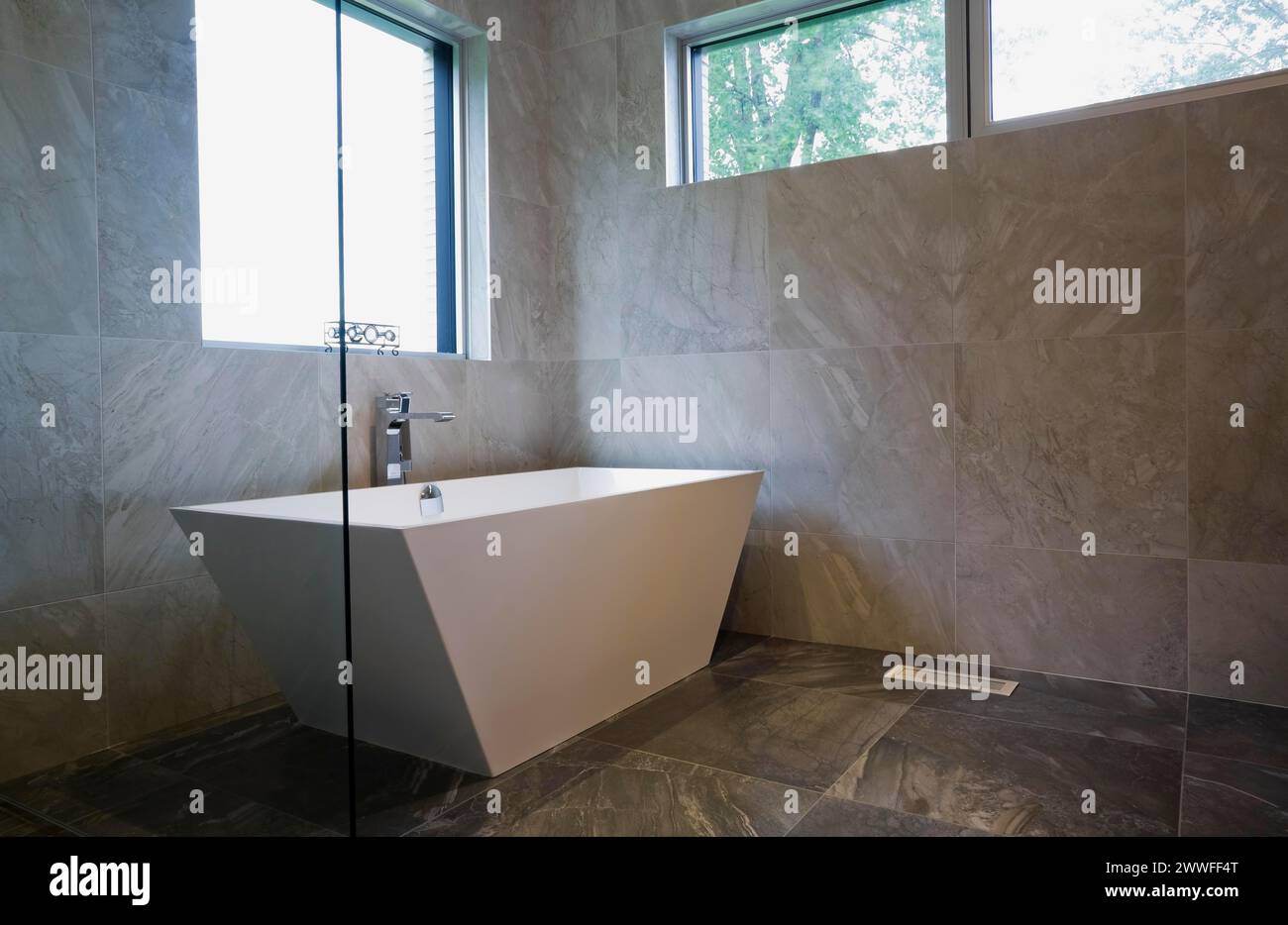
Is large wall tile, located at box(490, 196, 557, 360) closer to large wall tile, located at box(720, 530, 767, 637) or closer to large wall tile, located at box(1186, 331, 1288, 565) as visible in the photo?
large wall tile, located at box(720, 530, 767, 637)

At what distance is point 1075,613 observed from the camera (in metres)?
2.87

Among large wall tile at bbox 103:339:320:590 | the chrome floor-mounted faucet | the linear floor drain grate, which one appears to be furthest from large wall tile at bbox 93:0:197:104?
the linear floor drain grate

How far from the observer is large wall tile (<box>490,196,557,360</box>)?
12.0 feet

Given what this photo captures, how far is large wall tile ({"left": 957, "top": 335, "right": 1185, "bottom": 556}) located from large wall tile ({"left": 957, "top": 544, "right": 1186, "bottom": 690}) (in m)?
0.06

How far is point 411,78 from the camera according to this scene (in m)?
3.56

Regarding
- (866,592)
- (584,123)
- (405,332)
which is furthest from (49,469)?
(584,123)

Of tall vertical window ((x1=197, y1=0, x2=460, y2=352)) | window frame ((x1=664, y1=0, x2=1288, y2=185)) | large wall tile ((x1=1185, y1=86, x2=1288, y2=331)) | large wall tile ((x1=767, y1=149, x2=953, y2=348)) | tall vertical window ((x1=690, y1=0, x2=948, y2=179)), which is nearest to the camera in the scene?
tall vertical window ((x1=197, y1=0, x2=460, y2=352))

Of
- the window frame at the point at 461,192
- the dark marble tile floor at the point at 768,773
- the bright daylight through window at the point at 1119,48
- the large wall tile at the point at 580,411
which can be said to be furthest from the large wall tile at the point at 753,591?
the bright daylight through window at the point at 1119,48

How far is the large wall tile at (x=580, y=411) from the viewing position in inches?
150

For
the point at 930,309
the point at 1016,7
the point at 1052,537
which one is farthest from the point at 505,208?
the point at 1052,537

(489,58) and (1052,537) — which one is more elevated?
(489,58)

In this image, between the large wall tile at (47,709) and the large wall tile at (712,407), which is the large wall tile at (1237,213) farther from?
the large wall tile at (47,709)
